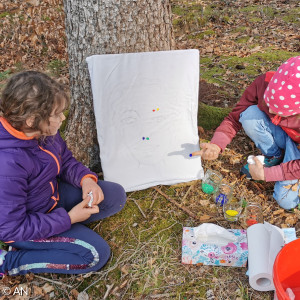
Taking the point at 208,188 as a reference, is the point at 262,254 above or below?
above

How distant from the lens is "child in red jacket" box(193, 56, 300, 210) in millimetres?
2211

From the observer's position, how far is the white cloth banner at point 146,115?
8.39 feet

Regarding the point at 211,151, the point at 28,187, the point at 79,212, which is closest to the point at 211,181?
the point at 211,151

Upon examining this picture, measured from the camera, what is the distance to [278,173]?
2.53 metres

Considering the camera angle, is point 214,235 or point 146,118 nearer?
point 214,235

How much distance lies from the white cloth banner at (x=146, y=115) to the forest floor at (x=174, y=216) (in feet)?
0.62

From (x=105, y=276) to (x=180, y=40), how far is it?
4.85 meters

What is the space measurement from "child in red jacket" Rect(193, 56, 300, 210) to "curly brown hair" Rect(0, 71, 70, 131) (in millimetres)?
1369

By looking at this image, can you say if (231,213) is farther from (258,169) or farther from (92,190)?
(92,190)

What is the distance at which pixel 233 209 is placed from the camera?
258 centimetres

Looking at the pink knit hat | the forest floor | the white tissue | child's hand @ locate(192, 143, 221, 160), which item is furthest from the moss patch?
the white tissue

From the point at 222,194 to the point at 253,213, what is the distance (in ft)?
0.92

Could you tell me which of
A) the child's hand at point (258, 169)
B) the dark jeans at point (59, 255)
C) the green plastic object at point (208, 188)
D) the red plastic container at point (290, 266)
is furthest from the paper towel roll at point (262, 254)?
the dark jeans at point (59, 255)

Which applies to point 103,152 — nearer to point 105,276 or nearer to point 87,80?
point 87,80
